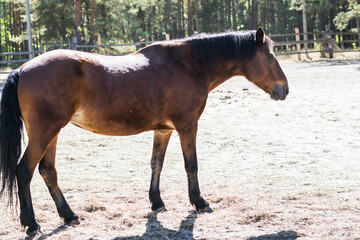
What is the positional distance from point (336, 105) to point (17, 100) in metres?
8.85

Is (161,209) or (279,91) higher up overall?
(279,91)

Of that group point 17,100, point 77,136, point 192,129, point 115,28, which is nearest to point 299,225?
point 192,129

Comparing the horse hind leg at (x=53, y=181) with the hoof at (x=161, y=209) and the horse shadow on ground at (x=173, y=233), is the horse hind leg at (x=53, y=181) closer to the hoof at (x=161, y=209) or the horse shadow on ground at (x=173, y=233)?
the horse shadow on ground at (x=173, y=233)

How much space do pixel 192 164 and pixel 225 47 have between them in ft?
4.38

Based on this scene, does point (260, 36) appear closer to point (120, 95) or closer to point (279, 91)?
point (279, 91)

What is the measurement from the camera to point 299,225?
4559 mm

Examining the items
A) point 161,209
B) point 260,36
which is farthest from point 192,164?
point 260,36

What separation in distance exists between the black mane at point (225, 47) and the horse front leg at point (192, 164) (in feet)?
2.79

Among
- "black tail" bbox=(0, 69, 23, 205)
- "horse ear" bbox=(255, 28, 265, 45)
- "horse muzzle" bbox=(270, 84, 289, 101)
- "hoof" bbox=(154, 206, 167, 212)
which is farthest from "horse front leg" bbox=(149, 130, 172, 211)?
"black tail" bbox=(0, 69, 23, 205)

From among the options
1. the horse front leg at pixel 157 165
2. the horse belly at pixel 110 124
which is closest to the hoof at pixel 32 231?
the horse belly at pixel 110 124

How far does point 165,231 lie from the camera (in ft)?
14.9

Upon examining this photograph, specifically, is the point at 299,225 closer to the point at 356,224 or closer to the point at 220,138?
the point at 356,224

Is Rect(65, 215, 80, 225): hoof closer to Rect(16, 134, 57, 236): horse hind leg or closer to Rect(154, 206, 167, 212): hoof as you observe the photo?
Rect(16, 134, 57, 236): horse hind leg

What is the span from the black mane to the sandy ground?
1589mm
